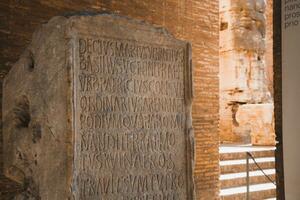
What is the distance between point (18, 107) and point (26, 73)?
30cm

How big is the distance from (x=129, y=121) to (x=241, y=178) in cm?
457

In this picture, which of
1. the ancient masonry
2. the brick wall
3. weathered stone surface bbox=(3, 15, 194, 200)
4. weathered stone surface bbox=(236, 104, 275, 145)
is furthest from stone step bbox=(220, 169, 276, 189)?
weathered stone surface bbox=(3, 15, 194, 200)

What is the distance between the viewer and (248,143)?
11727mm

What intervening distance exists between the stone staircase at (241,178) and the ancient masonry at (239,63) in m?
3.01

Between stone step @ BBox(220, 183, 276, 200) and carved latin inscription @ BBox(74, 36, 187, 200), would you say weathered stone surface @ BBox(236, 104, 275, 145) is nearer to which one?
stone step @ BBox(220, 183, 276, 200)

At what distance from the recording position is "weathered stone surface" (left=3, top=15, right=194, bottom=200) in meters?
3.06

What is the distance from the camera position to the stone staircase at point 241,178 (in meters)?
7.09

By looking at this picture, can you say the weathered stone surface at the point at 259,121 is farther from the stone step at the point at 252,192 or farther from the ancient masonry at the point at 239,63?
the stone step at the point at 252,192

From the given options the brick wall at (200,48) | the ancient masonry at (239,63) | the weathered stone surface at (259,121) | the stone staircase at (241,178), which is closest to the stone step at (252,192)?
the stone staircase at (241,178)

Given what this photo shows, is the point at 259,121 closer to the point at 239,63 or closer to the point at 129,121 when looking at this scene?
the point at 239,63

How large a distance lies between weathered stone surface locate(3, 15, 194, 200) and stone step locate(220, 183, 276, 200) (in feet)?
11.7

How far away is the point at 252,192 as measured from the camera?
7035 mm

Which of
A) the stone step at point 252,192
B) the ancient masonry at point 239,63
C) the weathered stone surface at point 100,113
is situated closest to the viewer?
the weathered stone surface at point 100,113

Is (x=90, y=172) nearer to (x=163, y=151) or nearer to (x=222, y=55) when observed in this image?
(x=163, y=151)
